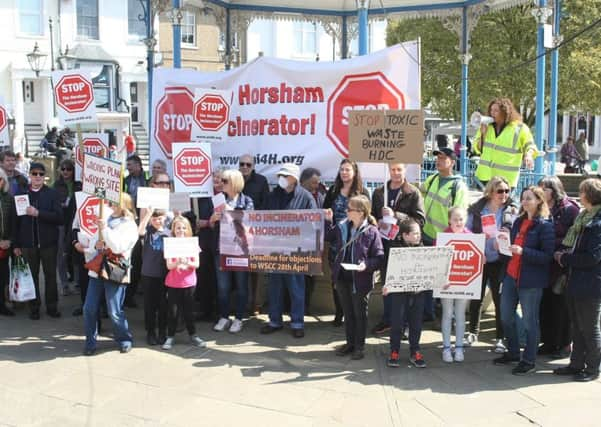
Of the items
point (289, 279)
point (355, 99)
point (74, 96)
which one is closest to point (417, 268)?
point (289, 279)

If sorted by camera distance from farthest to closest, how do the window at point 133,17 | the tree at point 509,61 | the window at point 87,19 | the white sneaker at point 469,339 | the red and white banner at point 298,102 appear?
1. the window at point 133,17
2. the window at point 87,19
3. the tree at point 509,61
4. the red and white banner at point 298,102
5. the white sneaker at point 469,339

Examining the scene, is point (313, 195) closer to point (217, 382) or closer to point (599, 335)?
point (217, 382)

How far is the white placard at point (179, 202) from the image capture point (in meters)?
7.07

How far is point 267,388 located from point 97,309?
2047 millimetres

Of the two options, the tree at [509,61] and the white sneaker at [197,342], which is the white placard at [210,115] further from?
the tree at [509,61]

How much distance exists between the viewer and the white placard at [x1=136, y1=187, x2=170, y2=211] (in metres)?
6.45

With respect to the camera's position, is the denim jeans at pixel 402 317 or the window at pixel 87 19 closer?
the denim jeans at pixel 402 317

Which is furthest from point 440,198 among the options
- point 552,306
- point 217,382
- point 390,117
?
point 217,382

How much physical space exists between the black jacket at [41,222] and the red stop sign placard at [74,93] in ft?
3.37

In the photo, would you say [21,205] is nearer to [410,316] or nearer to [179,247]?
[179,247]

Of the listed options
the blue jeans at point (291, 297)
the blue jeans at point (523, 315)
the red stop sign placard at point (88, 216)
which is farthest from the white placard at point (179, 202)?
the blue jeans at point (523, 315)

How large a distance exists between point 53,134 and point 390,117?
16.3 m

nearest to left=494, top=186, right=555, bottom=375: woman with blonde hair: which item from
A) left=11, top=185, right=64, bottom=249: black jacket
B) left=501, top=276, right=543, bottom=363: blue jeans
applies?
left=501, top=276, right=543, bottom=363: blue jeans

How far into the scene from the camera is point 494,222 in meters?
6.23
